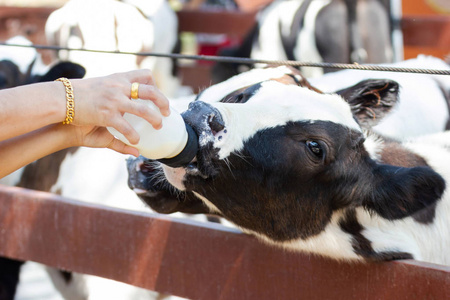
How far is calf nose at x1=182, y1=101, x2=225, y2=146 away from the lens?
162 centimetres

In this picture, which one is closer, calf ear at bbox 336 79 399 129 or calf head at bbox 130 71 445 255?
calf head at bbox 130 71 445 255

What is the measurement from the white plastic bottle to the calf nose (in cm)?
4

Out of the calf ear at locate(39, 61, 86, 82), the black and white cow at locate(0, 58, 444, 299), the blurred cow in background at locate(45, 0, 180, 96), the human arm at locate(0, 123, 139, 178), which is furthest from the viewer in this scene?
the blurred cow in background at locate(45, 0, 180, 96)

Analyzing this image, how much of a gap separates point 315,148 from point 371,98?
2.29 ft

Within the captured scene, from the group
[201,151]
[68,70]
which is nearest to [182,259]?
[201,151]

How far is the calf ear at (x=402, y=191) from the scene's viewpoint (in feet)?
5.68

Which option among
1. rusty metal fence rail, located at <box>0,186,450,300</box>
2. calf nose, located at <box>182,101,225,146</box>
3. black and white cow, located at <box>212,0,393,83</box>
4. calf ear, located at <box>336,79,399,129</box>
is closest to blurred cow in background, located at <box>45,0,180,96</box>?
black and white cow, located at <box>212,0,393,83</box>

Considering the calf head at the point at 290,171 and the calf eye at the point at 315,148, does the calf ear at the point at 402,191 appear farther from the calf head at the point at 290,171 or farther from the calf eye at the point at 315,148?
the calf eye at the point at 315,148

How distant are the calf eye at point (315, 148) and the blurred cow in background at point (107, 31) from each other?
2643mm

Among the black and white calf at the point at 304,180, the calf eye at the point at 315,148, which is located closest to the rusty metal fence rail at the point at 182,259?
the black and white calf at the point at 304,180

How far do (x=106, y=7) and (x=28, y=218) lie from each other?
136 inches

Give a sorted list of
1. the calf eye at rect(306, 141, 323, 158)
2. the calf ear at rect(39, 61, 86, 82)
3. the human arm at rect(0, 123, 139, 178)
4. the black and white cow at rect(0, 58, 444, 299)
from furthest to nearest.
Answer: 1. the calf ear at rect(39, 61, 86, 82)
2. the black and white cow at rect(0, 58, 444, 299)
3. the calf eye at rect(306, 141, 323, 158)
4. the human arm at rect(0, 123, 139, 178)

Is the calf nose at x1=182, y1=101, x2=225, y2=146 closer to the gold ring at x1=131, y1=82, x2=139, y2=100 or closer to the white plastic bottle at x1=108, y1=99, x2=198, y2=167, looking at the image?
the white plastic bottle at x1=108, y1=99, x2=198, y2=167

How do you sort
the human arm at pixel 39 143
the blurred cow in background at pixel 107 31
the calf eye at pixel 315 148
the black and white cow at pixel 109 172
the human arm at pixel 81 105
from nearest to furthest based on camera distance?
the human arm at pixel 81 105
the human arm at pixel 39 143
the calf eye at pixel 315 148
the black and white cow at pixel 109 172
the blurred cow in background at pixel 107 31
